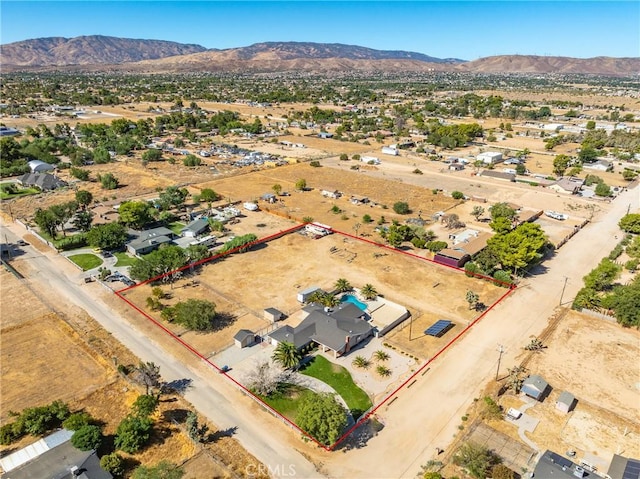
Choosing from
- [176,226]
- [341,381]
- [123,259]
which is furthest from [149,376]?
[176,226]

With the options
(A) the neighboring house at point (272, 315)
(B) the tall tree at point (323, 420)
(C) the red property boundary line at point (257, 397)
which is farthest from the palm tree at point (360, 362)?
(A) the neighboring house at point (272, 315)

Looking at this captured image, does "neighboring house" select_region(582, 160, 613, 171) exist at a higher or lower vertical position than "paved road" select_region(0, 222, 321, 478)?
higher

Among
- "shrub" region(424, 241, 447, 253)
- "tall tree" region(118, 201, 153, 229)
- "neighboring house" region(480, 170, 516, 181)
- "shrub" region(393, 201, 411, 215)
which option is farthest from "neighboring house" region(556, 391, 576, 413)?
"neighboring house" region(480, 170, 516, 181)

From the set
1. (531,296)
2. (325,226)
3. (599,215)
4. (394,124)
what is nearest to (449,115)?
(394,124)

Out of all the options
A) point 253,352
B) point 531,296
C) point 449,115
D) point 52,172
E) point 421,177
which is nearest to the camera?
point 253,352

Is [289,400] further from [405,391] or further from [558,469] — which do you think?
[558,469]

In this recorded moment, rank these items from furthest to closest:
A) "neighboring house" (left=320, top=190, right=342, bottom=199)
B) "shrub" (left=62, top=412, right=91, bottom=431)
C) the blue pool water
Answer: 1. "neighboring house" (left=320, top=190, right=342, bottom=199)
2. the blue pool water
3. "shrub" (left=62, top=412, right=91, bottom=431)

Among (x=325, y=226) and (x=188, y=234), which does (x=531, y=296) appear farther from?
(x=188, y=234)

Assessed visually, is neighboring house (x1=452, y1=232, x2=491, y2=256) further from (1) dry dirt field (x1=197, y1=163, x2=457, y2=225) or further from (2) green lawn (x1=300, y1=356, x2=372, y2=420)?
(2) green lawn (x1=300, y1=356, x2=372, y2=420)
